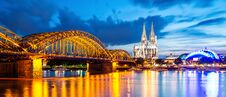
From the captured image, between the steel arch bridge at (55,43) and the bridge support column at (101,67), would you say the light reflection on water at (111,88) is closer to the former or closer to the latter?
the steel arch bridge at (55,43)

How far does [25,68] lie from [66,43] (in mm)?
30913

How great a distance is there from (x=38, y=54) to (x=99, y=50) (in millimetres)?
59084

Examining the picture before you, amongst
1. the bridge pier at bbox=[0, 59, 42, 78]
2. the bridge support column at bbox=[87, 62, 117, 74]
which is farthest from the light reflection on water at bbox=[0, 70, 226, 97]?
the bridge support column at bbox=[87, 62, 117, 74]

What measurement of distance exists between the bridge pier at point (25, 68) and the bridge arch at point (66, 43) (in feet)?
9.70

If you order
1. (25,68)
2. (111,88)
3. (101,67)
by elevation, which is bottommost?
(111,88)

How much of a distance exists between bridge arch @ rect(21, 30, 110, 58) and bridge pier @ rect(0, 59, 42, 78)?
2.96 metres

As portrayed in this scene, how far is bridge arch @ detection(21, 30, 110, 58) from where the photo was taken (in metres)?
94.8

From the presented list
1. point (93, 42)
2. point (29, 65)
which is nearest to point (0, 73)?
point (29, 65)

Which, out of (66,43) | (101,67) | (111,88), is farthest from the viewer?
(101,67)

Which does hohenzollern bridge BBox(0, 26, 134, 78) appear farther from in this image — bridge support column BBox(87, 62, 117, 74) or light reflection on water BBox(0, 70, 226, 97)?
bridge support column BBox(87, 62, 117, 74)

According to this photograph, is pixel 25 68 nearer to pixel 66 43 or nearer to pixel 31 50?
pixel 31 50

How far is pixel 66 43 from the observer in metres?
119

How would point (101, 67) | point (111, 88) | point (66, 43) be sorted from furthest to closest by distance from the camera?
point (101, 67) → point (66, 43) → point (111, 88)

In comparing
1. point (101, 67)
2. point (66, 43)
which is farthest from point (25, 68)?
point (101, 67)
